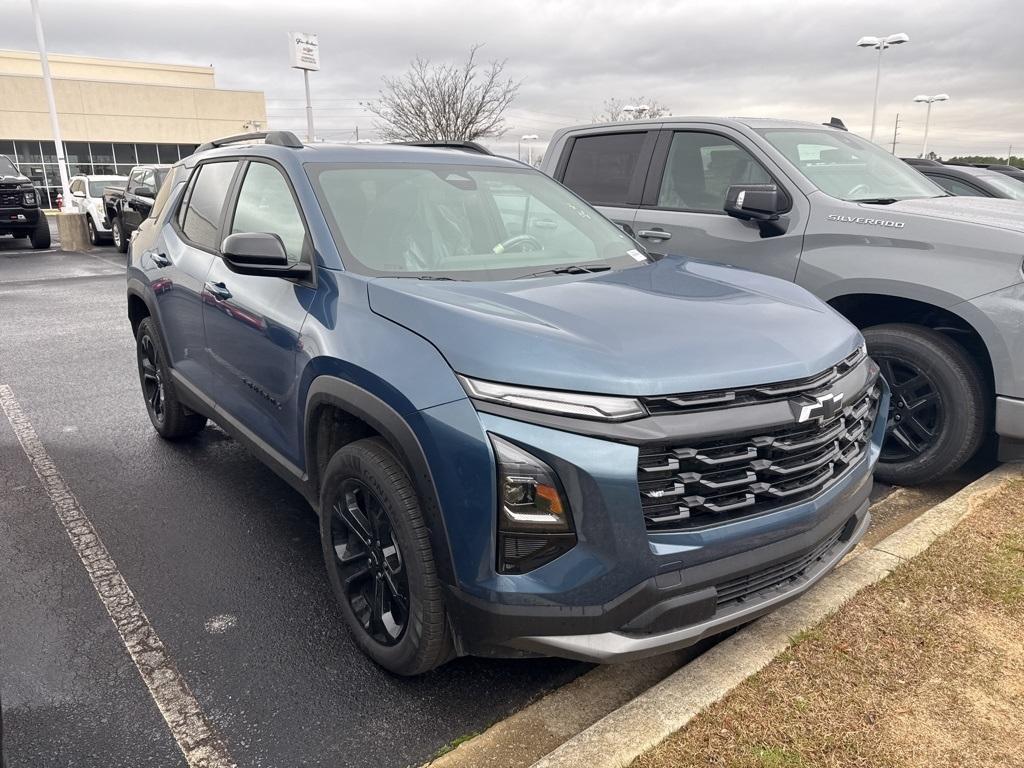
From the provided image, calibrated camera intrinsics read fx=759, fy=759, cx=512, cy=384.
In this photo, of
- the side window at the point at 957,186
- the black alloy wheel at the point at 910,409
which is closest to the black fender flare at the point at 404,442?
the black alloy wheel at the point at 910,409

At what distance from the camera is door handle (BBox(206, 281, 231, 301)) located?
3547 millimetres

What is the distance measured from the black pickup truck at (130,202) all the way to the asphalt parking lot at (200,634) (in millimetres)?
9384

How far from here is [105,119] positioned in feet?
148

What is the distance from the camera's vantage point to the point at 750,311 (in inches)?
104

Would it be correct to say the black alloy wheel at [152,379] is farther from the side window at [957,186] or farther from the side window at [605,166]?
the side window at [957,186]

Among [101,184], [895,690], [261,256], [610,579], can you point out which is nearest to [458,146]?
[261,256]

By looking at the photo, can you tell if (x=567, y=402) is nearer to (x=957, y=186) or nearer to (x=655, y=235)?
(x=655, y=235)

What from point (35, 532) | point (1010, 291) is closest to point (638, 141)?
point (1010, 291)

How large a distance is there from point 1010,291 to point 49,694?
174 inches

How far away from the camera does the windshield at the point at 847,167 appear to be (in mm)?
4691

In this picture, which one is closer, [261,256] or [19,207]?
[261,256]

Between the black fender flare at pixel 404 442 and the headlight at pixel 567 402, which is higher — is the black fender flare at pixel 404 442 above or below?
below

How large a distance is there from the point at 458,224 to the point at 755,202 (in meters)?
1.98

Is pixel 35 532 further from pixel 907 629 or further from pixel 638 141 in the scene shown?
pixel 638 141
